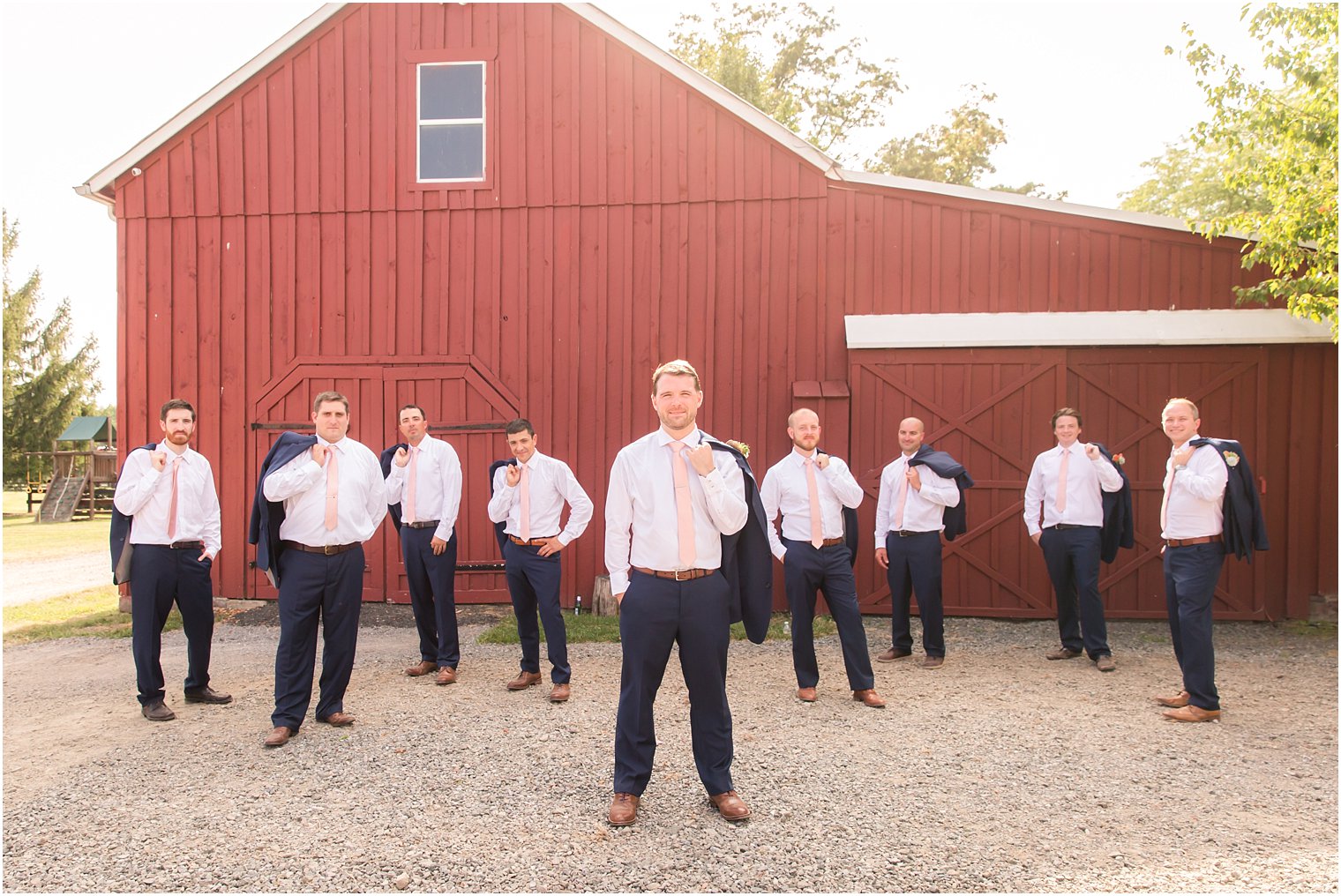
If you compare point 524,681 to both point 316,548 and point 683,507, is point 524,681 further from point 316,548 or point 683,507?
point 683,507

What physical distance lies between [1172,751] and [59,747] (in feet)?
20.7

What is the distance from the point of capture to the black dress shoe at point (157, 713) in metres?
5.48

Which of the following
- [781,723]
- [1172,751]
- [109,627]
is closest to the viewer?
[1172,751]

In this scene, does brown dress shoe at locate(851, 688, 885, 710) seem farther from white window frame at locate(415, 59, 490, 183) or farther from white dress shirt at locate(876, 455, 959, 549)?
white window frame at locate(415, 59, 490, 183)

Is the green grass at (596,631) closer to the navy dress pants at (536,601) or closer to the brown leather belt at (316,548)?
the navy dress pants at (536,601)

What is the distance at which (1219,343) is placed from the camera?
8406 millimetres

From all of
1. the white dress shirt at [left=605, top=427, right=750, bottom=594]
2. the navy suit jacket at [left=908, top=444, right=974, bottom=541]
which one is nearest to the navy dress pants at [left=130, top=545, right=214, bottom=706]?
the white dress shirt at [left=605, top=427, right=750, bottom=594]

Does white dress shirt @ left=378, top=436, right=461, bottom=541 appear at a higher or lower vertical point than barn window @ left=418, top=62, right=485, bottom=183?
lower

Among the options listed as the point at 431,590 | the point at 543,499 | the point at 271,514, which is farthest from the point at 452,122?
the point at 271,514

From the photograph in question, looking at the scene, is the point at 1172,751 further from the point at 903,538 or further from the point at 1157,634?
the point at 1157,634

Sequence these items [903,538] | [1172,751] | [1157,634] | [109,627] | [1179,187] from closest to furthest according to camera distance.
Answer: [1172,751] < [903,538] < [1157,634] < [109,627] < [1179,187]

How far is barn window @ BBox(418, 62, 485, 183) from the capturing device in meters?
9.67

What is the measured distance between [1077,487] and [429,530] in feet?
16.6

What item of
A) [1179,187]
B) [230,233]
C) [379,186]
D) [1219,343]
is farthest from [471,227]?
[1179,187]
